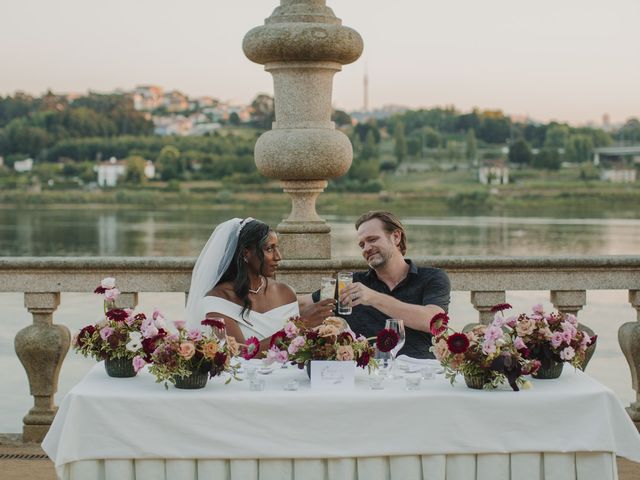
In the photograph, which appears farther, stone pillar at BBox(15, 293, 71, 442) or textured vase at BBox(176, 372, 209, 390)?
stone pillar at BBox(15, 293, 71, 442)

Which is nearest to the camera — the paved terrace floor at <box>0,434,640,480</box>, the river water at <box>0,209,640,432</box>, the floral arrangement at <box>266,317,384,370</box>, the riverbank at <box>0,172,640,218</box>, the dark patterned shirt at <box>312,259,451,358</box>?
the floral arrangement at <box>266,317,384,370</box>

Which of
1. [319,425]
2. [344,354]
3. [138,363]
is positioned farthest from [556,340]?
[138,363]

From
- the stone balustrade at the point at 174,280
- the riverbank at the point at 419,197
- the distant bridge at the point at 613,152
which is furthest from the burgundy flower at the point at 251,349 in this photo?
the distant bridge at the point at 613,152

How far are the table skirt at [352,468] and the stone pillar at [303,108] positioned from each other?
1.81 metres

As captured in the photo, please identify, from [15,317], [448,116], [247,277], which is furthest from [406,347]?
[448,116]

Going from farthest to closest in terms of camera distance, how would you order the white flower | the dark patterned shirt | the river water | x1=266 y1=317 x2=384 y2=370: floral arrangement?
the river water, the dark patterned shirt, the white flower, x1=266 y1=317 x2=384 y2=370: floral arrangement

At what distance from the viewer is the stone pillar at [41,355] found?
4.63 m

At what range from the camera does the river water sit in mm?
16578

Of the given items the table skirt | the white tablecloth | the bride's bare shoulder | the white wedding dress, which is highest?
the bride's bare shoulder

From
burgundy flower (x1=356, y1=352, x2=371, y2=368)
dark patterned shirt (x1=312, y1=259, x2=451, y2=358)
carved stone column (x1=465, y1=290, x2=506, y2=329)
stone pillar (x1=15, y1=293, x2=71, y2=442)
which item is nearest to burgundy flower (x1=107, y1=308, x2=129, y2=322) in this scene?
burgundy flower (x1=356, y1=352, x2=371, y2=368)

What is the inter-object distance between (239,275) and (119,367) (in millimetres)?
868

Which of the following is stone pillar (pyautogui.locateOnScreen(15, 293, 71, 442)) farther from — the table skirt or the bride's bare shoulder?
the table skirt

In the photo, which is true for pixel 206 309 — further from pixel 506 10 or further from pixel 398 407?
pixel 506 10

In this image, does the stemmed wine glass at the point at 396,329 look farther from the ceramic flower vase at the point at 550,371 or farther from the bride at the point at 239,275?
the bride at the point at 239,275
